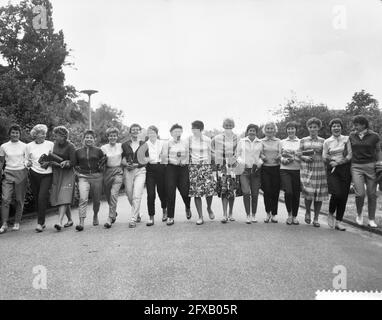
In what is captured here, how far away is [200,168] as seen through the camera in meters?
7.82

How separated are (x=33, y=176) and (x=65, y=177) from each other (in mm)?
595

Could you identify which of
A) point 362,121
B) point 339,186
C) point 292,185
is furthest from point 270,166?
point 362,121

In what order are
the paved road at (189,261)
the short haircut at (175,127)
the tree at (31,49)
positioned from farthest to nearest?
the tree at (31,49) → the short haircut at (175,127) → the paved road at (189,261)

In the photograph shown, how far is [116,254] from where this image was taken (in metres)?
5.34

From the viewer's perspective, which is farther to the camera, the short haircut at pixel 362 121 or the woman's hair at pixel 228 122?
the woman's hair at pixel 228 122

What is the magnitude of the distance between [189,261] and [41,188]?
3.81m

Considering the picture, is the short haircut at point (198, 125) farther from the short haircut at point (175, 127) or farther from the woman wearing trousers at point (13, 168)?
the woman wearing trousers at point (13, 168)

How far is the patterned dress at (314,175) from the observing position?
7.48 m

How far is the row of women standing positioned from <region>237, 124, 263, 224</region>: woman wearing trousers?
0.07ft

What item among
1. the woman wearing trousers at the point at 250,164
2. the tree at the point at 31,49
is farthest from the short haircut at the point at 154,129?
the tree at the point at 31,49

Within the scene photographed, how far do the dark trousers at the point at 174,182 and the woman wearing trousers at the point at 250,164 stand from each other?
112 centimetres

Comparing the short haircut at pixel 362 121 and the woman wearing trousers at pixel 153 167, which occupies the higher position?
the short haircut at pixel 362 121

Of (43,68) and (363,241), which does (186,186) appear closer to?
(363,241)

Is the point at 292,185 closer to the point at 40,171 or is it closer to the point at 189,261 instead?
the point at 189,261
